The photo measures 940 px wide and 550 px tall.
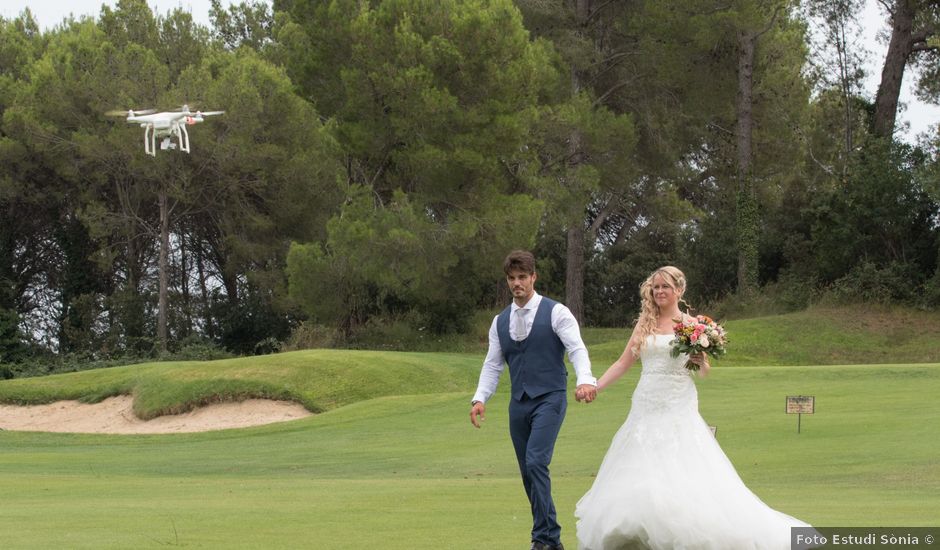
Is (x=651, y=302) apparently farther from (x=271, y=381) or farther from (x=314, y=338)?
(x=314, y=338)

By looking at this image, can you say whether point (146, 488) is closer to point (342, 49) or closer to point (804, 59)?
point (342, 49)

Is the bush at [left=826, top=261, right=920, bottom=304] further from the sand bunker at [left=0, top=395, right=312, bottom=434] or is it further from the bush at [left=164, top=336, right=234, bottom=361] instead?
the bush at [left=164, top=336, right=234, bottom=361]

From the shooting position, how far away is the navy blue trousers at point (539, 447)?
8.23m

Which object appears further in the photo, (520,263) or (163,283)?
(163,283)

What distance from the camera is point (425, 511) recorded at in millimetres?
10586

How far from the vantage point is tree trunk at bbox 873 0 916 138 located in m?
41.2

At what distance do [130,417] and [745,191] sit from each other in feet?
72.8

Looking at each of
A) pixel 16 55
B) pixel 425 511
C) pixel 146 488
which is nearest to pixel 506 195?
pixel 16 55

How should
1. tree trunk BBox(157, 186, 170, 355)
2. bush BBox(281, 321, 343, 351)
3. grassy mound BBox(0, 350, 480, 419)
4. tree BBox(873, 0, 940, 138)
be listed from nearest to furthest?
grassy mound BBox(0, 350, 480, 419) < tree BBox(873, 0, 940, 138) < bush BBox(281, 321, 343, 351) < tree trunk BBox(157, 186, 170, 355)

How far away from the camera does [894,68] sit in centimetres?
4128

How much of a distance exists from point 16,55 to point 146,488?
1660 inches

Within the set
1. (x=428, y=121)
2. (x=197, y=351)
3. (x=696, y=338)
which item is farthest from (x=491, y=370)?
(x=197, y=351)

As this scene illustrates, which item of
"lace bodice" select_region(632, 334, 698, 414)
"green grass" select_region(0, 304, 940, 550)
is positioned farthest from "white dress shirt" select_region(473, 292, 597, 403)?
"green grass" select_region(0, 304, 940, 550)

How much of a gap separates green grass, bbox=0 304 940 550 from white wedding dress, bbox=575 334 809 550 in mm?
900
